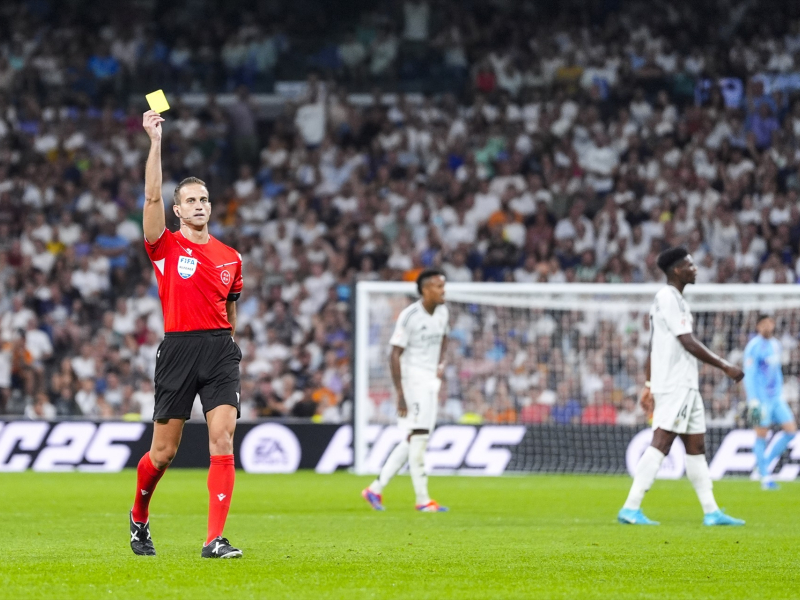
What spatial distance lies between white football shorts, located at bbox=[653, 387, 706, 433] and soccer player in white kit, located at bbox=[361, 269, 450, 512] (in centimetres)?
279

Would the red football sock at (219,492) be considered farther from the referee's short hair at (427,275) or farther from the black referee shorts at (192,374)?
the referee's short hair at (427,275)

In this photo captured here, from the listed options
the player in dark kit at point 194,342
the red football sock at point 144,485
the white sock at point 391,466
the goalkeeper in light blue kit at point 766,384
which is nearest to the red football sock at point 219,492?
the player in dark kit at point 194,342

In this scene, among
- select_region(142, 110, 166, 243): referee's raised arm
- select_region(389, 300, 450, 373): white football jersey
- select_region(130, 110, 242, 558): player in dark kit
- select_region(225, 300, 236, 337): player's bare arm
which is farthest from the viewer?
select_region(389, 300, 450, 373): white football jersey

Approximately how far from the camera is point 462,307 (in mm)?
20797

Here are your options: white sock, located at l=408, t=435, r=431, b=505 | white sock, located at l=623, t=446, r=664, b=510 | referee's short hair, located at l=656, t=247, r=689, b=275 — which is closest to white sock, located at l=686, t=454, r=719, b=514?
white sock, located at l=623, t=446, r=664, b=510

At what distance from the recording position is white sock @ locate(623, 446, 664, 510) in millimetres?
11039

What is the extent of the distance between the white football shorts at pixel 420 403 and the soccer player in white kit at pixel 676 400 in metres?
2.75

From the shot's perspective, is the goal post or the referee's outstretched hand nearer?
the referee's outstretched hand

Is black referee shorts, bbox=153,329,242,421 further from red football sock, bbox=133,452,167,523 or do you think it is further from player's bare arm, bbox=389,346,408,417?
player's bare arm, bbox=389,346,408,417

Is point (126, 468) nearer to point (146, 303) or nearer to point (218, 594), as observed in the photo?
point (146, 303)

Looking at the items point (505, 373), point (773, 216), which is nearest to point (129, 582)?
point (505, 373)

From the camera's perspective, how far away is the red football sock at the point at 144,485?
26.7 feet

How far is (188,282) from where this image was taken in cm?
794

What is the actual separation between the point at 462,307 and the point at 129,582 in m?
14.4
